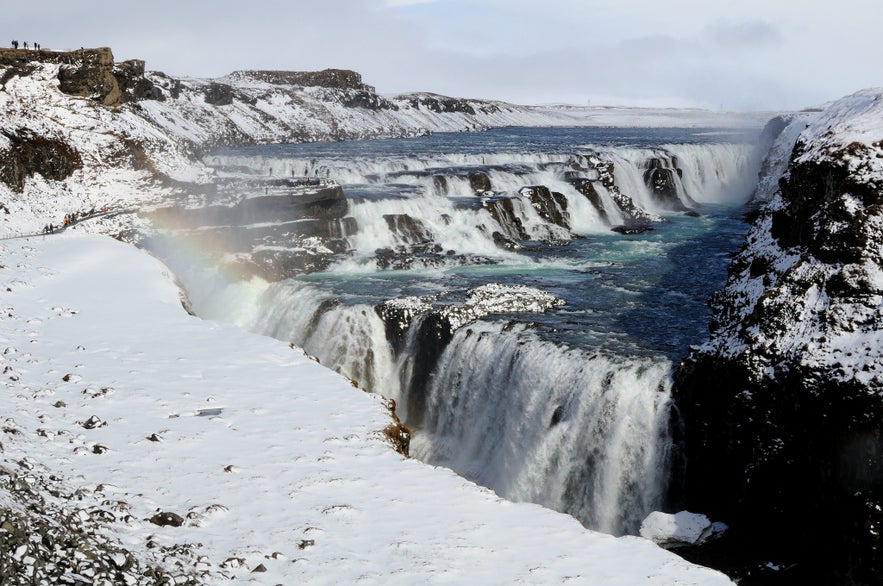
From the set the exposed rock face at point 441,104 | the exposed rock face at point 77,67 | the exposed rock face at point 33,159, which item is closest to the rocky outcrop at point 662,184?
the exposed rock face at point 33,159

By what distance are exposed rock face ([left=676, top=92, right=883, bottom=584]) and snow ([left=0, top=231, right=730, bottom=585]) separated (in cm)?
517

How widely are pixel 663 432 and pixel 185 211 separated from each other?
21.3 meters

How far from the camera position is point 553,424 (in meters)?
16.5

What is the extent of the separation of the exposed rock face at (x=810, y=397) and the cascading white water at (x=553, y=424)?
906mm

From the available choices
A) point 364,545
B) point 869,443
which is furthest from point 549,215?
point 364,545

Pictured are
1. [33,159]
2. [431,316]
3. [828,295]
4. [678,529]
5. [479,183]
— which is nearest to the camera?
[678,529]

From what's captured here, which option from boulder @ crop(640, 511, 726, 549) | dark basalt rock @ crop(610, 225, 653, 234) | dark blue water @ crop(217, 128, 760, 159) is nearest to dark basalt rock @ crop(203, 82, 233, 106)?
dark blue water @ crop(217, 128, 760, 159)

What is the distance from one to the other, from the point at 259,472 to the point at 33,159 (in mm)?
31148

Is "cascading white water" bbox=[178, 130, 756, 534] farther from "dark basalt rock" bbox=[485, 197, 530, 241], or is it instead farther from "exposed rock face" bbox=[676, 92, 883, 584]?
"exposed rock face" bbox=[676, 92, 883, 584]

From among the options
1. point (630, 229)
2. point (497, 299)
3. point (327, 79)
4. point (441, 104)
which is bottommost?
point (497, 299)

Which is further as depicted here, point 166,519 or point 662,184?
point 662,184

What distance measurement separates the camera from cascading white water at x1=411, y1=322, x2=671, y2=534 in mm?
15336

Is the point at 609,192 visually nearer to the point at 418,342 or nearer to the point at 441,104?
the point at 418,342

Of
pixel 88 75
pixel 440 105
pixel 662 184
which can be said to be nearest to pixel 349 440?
pixel 88 75
